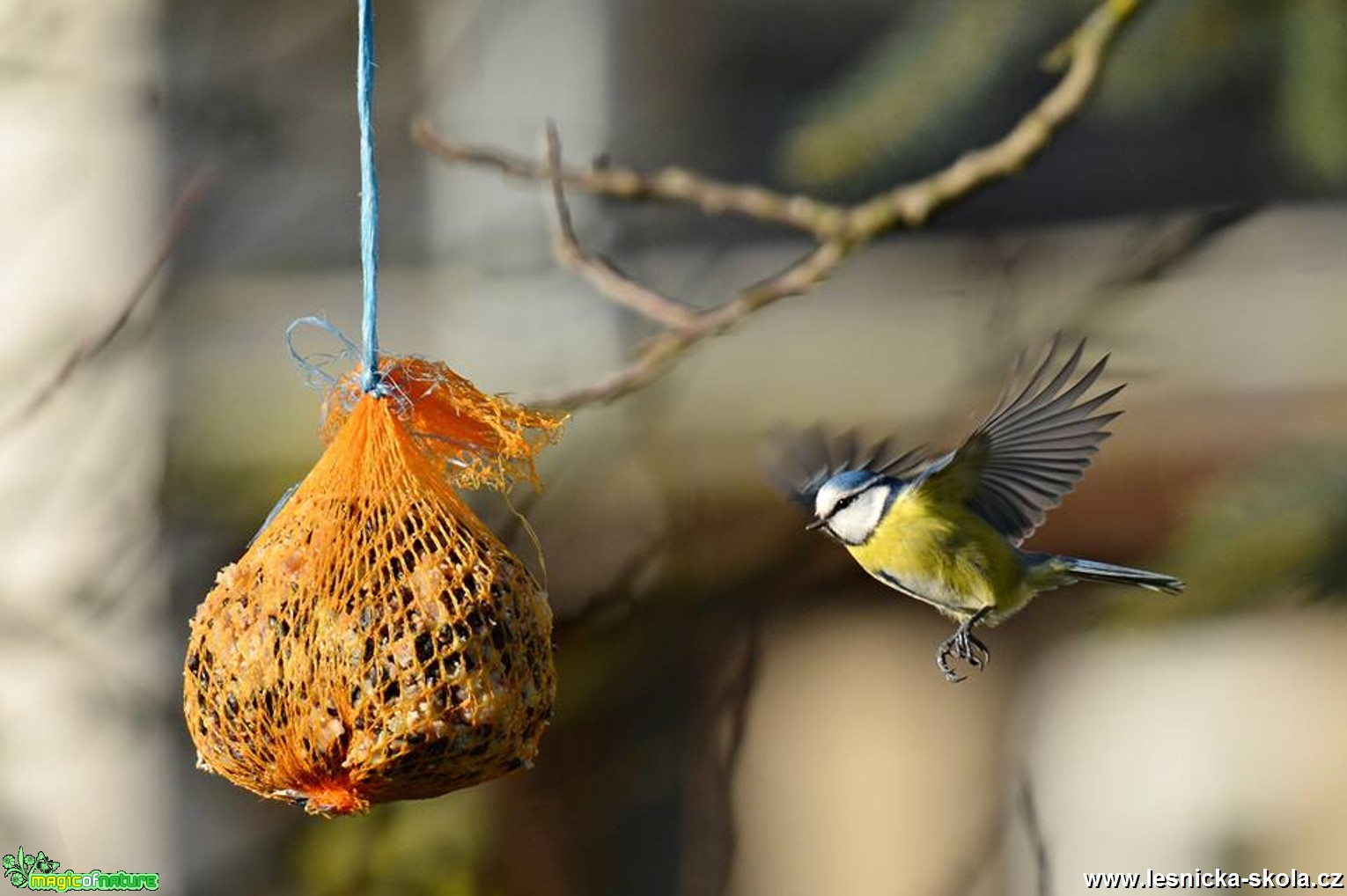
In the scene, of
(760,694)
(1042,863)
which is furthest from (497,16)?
(1042,863)

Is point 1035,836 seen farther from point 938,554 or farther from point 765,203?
point 765,203

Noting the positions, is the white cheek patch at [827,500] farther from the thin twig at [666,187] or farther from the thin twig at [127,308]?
the thin twig at [127,308]

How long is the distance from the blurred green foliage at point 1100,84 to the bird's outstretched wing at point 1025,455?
0.53 meters

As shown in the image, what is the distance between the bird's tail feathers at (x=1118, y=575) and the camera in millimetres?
1839

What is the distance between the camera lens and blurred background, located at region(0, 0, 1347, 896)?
266 cm

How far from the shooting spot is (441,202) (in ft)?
9.85

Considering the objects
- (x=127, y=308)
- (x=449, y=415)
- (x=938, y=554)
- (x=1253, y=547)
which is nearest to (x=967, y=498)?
(x=938, y=554)

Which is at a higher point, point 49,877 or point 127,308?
Answer: point 127,308

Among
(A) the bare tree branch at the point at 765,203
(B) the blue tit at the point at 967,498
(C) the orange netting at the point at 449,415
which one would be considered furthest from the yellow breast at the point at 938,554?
(A) the bare tree branch at the point at 765,203

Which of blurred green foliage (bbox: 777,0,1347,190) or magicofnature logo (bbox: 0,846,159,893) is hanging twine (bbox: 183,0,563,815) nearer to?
blurred green foliage (bbox: 777,0,1347,190)

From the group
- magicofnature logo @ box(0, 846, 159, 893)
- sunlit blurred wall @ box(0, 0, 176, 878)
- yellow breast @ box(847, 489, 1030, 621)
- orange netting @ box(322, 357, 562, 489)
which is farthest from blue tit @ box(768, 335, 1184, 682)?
magicofnature logo @ box(0, 846, 159, 893)

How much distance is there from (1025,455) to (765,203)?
85 centimetres

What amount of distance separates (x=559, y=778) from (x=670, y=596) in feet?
1.26

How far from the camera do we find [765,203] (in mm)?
2561
